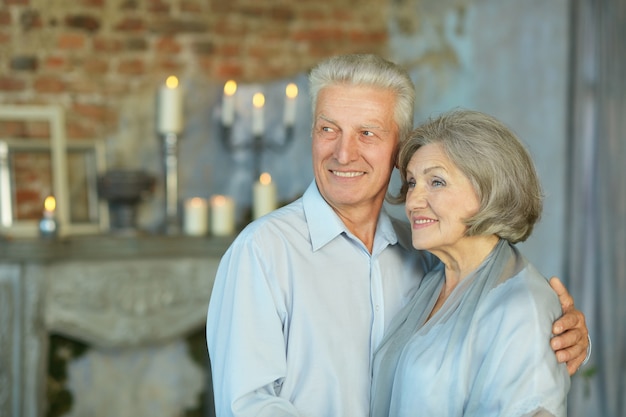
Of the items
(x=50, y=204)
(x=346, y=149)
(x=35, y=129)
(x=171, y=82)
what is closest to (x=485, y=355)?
(x=346, y=149)

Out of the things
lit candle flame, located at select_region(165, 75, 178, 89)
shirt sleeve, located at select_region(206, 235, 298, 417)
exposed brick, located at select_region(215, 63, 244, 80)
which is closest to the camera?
shirt sleeve, located at select_region(206, 235, 298, 417)

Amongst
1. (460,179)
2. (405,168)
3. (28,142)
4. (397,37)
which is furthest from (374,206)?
(397,37)

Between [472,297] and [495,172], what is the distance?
0.26 meters

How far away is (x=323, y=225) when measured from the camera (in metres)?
2.04

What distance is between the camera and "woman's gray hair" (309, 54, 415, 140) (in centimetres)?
203

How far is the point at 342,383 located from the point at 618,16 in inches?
98.5

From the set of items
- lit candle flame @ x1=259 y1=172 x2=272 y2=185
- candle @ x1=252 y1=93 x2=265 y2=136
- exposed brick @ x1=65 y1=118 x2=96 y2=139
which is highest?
candle @ x1=252 y1=93 x2=265 y2=136

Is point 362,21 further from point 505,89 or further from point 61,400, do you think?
point 61,400

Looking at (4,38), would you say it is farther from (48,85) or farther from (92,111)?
(92,111)

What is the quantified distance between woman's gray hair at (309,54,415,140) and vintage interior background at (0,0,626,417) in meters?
1.95

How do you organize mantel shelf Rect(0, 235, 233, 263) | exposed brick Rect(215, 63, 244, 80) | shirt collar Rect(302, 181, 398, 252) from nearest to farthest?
1. shirt collar Rect(302, 181, 398, 252)
2. mantel shelf Rect(0, 235, 233, 263)
3. exposed brick Rect(215, 63, 244, 80)

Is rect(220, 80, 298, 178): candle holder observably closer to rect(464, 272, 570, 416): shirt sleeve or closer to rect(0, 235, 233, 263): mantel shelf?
rect(0, 235, 233, 263): mantel shelf

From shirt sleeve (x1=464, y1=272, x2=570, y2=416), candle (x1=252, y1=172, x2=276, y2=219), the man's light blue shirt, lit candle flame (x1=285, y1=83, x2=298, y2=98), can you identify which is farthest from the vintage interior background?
shirt sleeve (x1=464, y1=272, x2=570, y2=416)

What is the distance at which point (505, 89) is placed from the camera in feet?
13.7
